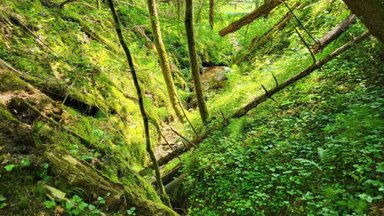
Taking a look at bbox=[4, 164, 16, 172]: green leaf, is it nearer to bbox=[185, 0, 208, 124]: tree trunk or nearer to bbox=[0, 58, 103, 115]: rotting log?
bbox=[0, 58, 103, 115]: rotting log

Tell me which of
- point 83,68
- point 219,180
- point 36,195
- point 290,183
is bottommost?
point 290,183

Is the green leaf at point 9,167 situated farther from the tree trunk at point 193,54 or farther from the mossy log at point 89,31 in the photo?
the mossy log at point 89,31

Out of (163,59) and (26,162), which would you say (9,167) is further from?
(163,59)

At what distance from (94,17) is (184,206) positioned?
671 centimetres

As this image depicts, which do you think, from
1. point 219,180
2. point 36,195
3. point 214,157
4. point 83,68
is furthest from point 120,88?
point 36,195

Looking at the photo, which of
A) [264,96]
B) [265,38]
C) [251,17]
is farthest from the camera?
[265,38]

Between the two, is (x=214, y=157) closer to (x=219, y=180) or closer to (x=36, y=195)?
(x=219, y=180)

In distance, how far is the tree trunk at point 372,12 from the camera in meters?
3.72

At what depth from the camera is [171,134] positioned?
321 inches

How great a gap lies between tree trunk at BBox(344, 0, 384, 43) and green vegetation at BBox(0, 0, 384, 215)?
3.23ft

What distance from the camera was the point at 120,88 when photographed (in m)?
7.27

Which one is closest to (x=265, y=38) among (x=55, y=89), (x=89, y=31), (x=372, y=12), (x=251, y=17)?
(x=251, y=17)

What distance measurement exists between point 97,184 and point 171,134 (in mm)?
5149

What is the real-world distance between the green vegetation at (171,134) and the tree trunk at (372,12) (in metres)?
0.98
